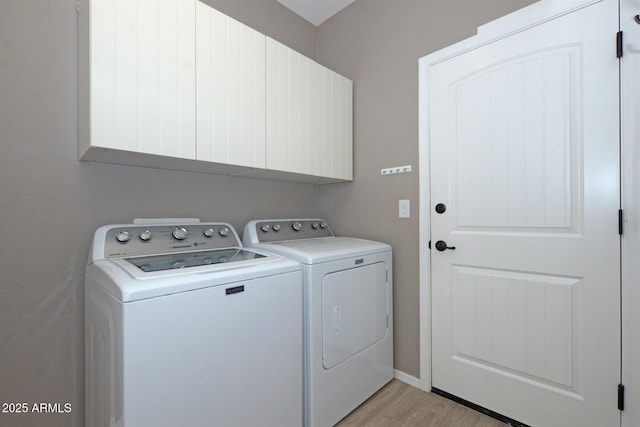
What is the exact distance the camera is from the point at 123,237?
4.53ft

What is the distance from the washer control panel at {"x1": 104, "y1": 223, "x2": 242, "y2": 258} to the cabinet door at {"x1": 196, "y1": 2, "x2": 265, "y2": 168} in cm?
44

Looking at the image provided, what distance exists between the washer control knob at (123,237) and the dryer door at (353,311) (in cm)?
99

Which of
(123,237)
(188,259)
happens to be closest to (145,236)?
(123,237)

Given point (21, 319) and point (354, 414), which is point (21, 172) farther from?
point (354, 414)

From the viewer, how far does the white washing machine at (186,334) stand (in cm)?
93

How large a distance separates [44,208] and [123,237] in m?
0.34

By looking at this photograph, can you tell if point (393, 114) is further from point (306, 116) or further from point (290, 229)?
point (290, 229)

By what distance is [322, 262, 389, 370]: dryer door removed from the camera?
1.51m

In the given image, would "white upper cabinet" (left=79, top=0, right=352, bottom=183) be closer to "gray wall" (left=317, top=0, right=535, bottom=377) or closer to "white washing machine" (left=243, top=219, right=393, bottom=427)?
A: "gray wall" (left=317, top=0, right=535, bottom=377)

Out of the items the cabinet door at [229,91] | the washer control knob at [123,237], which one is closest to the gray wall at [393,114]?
the cabinet door at [229,91]

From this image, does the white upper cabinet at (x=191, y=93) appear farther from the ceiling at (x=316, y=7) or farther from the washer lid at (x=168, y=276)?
the ceiling at (x=316, y=7)

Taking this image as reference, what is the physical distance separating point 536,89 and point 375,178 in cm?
102

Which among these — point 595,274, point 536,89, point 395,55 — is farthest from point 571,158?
point 395,55

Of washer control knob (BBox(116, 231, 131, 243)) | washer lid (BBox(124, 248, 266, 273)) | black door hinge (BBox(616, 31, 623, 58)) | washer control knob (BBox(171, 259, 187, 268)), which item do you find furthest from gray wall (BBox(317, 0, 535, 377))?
washer control knob (BBox(116, 231, 131, 243))
